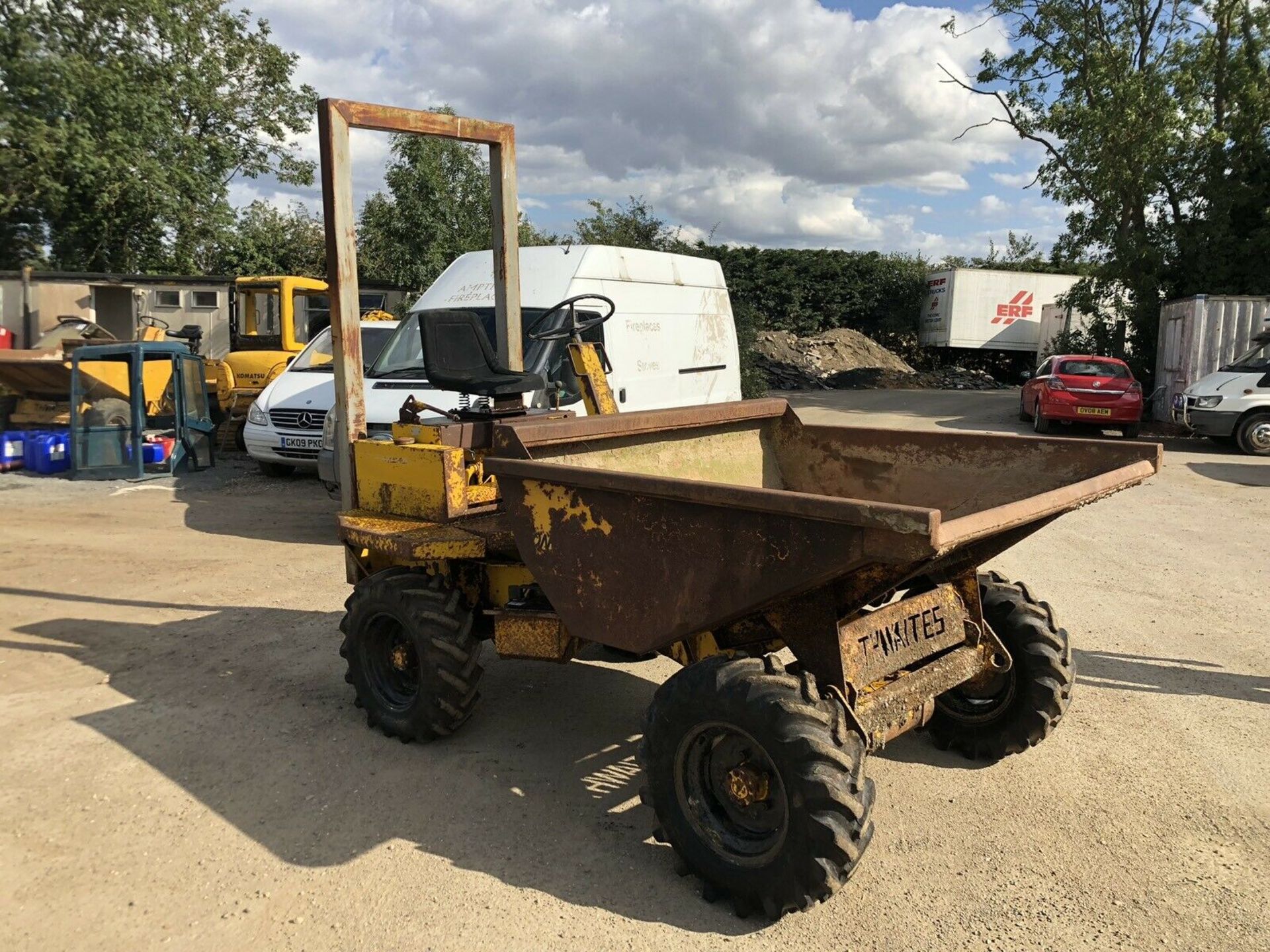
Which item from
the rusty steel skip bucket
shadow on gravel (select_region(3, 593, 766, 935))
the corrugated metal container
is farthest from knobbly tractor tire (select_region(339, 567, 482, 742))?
the corrugated metal container

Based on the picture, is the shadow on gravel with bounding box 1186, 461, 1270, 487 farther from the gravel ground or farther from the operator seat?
the operator seat

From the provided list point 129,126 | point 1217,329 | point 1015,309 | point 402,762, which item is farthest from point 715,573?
point 1015,309

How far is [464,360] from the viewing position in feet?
15.4

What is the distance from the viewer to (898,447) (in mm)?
4699

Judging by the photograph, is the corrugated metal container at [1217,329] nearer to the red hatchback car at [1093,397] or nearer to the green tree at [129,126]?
the red hatchback car at [1093,397]

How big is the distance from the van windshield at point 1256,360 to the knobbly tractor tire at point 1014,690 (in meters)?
13.4

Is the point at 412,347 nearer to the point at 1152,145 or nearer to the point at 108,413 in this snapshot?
the point at 108,413

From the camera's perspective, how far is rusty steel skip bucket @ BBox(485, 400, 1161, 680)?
2.78 meters

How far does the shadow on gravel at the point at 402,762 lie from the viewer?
3412 millimetres

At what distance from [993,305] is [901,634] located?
3095cm

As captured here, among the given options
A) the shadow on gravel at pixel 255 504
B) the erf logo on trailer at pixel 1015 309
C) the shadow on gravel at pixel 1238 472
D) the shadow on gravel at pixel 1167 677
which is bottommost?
the shadow on gravel at pixel 1167 677

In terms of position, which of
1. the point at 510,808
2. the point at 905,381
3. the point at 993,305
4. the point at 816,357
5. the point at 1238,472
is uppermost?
the point at 993,305

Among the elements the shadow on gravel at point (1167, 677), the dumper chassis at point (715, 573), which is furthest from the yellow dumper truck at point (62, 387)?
the shadow on gravel at point (1167, 677)

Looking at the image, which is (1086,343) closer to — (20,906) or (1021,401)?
(1021,401)
